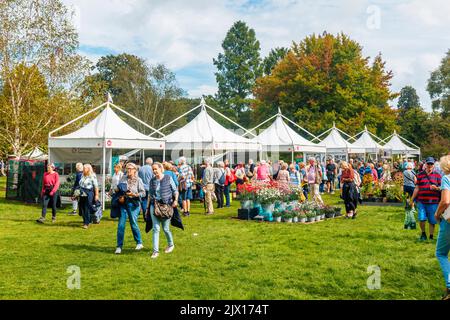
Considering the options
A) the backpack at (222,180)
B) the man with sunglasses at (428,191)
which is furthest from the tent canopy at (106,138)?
the man with sunglasses at (428,191)

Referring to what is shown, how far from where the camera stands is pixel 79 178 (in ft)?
42.9

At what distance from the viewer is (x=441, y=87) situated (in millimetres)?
60000

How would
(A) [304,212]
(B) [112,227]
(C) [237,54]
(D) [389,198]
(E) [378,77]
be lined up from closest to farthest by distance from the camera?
(B) [112,227], (A) [304,212], (D) [389,198], (E) [378,77], (C) [237,54]

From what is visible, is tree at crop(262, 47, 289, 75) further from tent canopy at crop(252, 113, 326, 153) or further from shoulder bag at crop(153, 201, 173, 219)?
shoulder bag at crop(153, 201, 173, 219)

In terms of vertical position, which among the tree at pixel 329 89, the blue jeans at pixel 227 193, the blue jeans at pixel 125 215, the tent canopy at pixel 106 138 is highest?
the tree at pixel 329 89

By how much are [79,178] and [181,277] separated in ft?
22.7

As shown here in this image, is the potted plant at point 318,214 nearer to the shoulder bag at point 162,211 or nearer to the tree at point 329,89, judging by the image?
the shoulder bag at point 162,211

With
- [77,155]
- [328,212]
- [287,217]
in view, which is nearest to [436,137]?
[328,212]

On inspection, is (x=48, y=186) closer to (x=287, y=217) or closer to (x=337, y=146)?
(x=287, y=217)

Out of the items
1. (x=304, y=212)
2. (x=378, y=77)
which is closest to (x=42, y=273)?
(x=304, y=212)

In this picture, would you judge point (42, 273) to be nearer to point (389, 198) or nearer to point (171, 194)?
point (171, 194)

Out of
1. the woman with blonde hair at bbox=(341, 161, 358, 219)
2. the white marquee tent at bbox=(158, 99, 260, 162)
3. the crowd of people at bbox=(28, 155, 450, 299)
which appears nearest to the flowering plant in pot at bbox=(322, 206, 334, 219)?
the crowd of people at bbox=(28, 155, 450, 299)

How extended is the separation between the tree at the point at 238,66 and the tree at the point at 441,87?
2514 cm

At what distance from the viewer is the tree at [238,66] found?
72.5m
